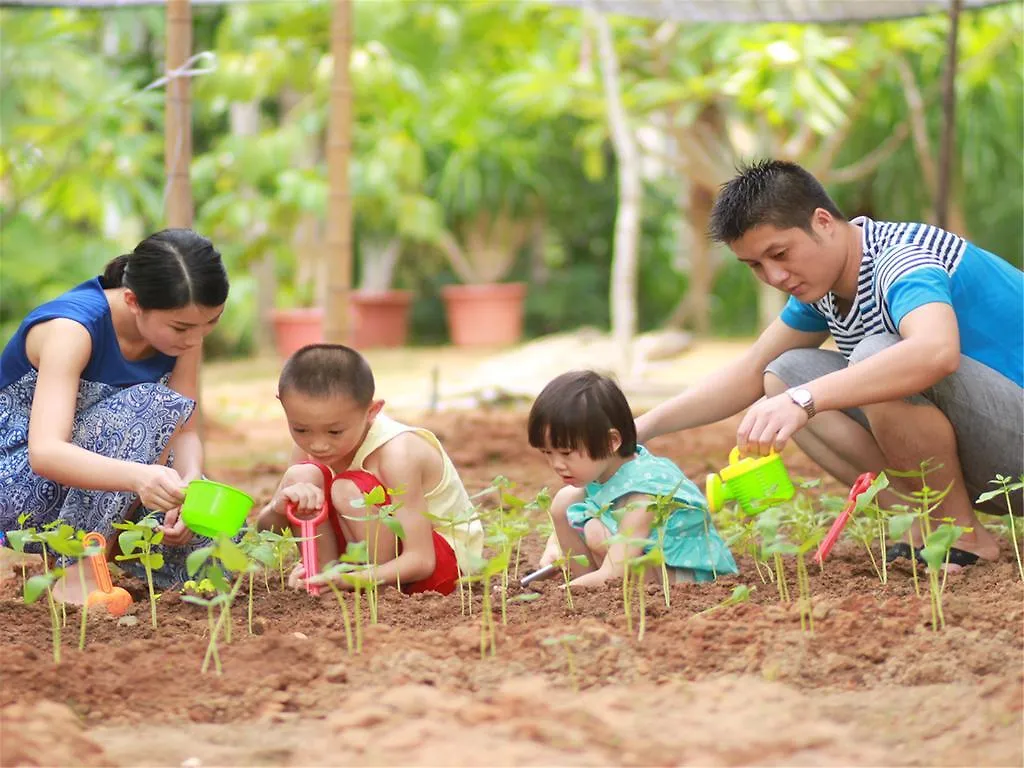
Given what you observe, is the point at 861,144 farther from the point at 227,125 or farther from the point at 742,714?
the point at 742,714

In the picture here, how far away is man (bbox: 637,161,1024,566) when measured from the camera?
2.73 meters

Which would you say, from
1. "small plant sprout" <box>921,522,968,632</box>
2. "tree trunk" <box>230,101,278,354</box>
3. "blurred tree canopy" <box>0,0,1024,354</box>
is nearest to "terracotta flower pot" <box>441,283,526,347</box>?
→ "blurred tree canopy" <box>0,0,1024,354</box>

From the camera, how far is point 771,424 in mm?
2689

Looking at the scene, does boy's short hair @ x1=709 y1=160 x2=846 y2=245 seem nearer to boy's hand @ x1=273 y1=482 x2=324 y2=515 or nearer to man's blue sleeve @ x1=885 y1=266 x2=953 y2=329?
man's blue sleeve @ x1=885 y1=266 x2=953 y2=329

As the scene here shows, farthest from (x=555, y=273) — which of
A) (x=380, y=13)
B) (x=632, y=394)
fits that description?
(x=632, y=394)

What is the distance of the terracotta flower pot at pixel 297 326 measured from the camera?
1055 cm

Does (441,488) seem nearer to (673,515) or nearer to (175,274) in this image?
(673,515)

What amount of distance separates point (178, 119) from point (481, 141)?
744cm

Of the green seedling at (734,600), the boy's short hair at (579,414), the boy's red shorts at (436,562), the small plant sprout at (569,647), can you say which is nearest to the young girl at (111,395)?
the boy's red shorts at (436,562)

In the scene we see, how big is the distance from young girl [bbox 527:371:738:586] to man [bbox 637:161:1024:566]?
263 millimetres

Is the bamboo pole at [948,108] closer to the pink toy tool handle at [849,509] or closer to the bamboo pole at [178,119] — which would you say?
the bamboo pole at [178,119]

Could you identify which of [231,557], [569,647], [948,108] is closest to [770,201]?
[569,647]

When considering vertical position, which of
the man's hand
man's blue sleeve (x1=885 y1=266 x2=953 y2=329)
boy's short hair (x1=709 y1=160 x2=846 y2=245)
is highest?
boy's short hair (x1=709 y1=160 x2=846 y2=245)

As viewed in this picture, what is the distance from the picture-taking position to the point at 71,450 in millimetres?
2738
